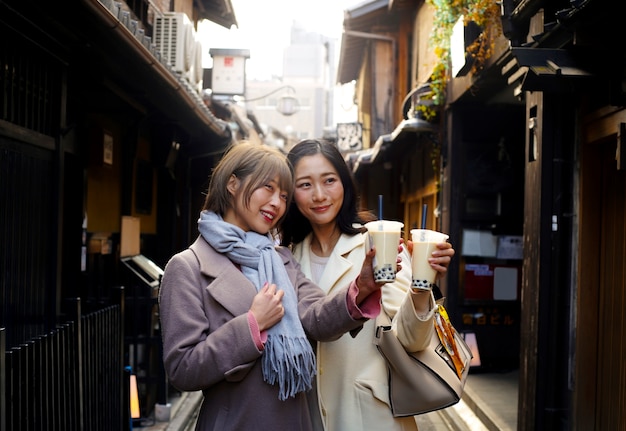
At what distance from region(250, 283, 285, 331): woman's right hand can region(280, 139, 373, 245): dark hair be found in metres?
0.73

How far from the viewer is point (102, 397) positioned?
4.56 m

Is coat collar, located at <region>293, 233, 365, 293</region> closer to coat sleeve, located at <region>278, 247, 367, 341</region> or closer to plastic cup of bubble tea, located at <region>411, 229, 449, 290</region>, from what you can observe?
coat sleeve, located at <region>278, 247, 367, 341</region>

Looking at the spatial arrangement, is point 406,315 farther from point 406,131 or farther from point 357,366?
point 406,131

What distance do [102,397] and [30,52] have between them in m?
2.65

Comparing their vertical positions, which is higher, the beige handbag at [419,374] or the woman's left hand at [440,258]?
the woman's left hand at [440,258]

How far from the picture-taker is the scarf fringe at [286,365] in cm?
251

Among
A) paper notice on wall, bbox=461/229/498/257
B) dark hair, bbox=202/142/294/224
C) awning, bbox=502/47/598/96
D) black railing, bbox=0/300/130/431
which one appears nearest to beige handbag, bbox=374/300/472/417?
dark hair, bbox=202/142/294/224


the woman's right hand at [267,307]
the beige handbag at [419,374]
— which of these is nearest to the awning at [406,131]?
the beige handbag at [419,374]

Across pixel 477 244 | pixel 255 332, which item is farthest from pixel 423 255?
pixel 477 244

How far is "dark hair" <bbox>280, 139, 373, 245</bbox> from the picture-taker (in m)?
3.18

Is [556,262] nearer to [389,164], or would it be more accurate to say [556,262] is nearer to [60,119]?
[60,119]

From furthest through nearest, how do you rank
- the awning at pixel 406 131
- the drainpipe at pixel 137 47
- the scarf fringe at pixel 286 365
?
the awning at pixel 406 131
the drainpipe at pixel 137 47
the scarf fringe at pixel 286 365

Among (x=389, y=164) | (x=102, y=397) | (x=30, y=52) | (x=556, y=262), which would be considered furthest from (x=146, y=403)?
(x=389, y=164)

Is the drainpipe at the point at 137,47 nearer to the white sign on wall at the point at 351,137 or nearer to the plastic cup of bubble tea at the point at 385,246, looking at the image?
the plastic cup of bubble tea at the point at 385,246
